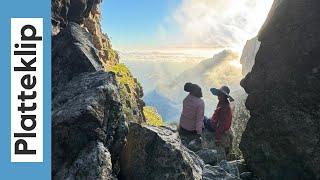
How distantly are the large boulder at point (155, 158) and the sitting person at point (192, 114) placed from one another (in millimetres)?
7503

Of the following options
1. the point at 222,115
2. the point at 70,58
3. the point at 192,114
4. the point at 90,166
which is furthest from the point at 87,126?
the point at 222,115

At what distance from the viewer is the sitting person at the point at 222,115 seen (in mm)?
28734

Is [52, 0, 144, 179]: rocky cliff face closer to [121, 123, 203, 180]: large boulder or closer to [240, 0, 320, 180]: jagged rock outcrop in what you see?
[121, 123, 203, 180]: large boulder

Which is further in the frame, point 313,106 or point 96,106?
point 313,106

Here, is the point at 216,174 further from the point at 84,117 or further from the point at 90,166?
the point at 84,117

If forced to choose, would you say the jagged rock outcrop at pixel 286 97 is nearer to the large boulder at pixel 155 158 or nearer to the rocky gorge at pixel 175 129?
the rocky gorge at pixel 175 129

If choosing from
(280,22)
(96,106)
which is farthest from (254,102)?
(96,106)

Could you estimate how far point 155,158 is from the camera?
19.3m

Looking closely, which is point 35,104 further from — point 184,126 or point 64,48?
point 184,126

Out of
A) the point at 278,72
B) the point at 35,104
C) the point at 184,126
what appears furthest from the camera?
the point at 184,126

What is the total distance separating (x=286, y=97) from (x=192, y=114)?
6.85 metres

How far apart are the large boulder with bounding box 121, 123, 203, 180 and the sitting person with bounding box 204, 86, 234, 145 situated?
344 inches

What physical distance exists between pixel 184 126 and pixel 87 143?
34.5 feet

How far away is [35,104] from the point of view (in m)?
16.4
